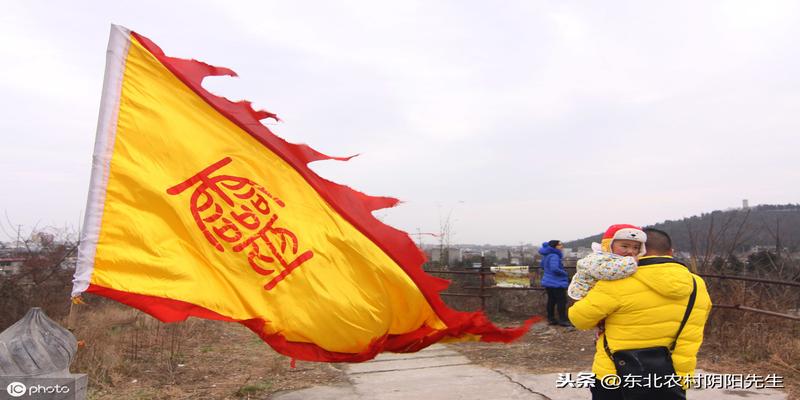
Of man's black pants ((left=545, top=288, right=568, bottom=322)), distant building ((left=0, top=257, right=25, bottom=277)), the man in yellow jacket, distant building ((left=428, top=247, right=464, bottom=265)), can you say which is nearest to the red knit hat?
the man in yellow jacket

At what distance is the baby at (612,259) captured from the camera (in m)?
2.71

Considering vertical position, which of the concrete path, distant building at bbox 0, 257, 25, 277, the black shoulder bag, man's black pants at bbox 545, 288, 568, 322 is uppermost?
distant building at bbox 0, 257, 25, 277

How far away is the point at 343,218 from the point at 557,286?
6592 millimetres

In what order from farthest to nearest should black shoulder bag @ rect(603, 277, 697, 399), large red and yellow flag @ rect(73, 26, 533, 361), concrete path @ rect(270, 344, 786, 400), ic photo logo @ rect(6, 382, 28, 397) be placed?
concrete path @ rect(270, 344, 786, 400)
ic photo logo @ rect(6, 382, 28, 397)
large red and yellow flag @ rect(73, 26, 533, 361)
black shoulder bag @ rect(603, 277, 697, 399)

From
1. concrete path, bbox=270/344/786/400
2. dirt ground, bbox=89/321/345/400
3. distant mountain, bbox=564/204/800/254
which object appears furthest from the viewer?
distant mountain, bbox=564/204/800/254

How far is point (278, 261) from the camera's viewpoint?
326cm

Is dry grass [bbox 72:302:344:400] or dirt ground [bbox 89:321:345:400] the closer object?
dirt ground [bbox 89:321:345:400]

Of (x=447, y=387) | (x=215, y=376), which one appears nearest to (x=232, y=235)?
(x=447, y=387)

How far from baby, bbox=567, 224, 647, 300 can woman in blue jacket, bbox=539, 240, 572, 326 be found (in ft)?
21.7

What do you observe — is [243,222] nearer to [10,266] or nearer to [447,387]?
[447,387]

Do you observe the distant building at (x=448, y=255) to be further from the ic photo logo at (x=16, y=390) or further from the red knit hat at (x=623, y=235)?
the ic photo logo at (x=16, y=390)

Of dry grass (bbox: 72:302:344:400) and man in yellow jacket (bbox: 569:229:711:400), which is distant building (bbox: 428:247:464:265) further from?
man in yellow jacket (bbox: 569:229:711:400)

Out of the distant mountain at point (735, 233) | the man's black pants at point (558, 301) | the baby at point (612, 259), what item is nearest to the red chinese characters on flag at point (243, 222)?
the baby at point (612, 259)

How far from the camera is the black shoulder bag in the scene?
266 centimetres
